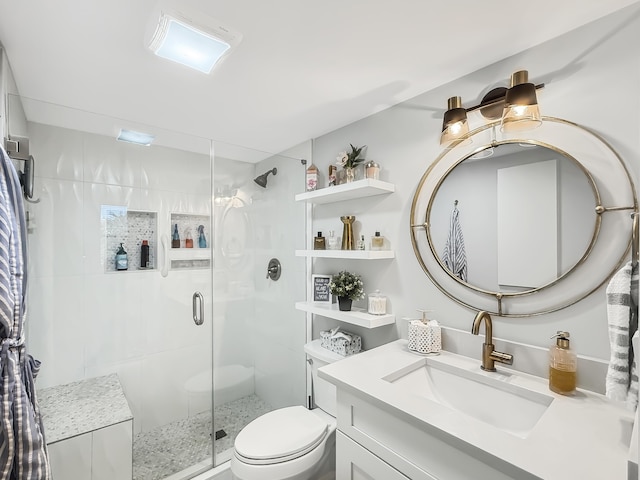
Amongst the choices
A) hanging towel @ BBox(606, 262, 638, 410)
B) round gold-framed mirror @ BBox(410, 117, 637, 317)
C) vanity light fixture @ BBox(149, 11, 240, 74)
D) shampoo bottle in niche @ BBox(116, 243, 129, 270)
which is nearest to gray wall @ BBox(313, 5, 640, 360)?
round gold-framed mirror @ BBox(410, 117, 637, 317)

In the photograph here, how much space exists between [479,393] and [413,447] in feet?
1.39

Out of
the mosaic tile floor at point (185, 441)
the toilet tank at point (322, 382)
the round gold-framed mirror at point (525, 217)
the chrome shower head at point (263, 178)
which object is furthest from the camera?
the chrome shower head at point (263, 178)

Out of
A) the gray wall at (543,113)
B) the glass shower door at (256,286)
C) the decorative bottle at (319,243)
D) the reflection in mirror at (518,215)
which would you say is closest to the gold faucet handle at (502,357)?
the gray wall at (543,113)

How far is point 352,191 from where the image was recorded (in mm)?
1768

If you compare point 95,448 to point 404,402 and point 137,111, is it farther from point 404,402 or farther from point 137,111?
point 137,111

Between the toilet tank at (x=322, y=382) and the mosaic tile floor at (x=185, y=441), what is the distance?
28.3 inches

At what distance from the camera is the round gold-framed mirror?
1.07 metres

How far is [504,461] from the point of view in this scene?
28.7 inches

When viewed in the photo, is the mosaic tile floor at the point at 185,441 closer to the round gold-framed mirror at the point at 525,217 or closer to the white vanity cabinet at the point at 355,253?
the white vanity cabinet at the point at 355,253

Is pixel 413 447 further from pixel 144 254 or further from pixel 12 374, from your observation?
pixel 144 254

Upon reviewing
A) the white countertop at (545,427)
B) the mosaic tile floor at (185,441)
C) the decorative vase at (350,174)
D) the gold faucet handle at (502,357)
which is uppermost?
the decorative vase at (350,174)

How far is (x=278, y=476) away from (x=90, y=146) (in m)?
2.16

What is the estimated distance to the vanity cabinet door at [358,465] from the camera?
1.02 meters

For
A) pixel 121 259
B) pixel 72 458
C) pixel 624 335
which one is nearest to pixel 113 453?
pixel 72 458
